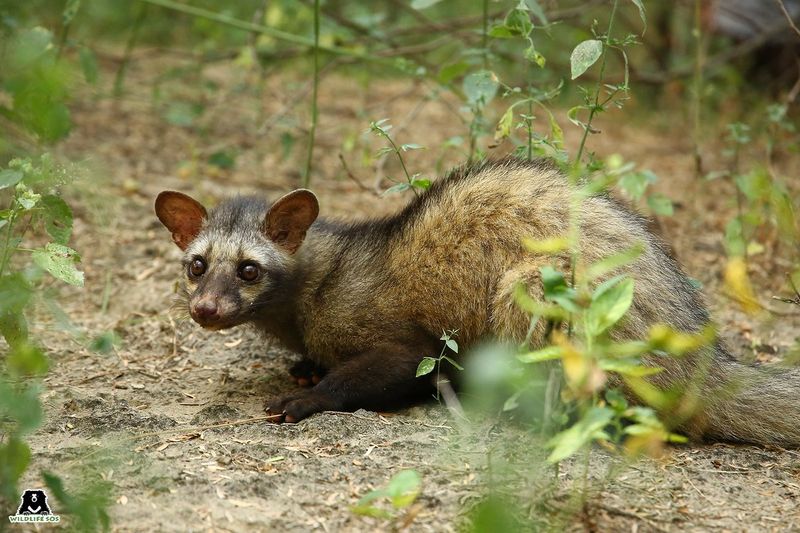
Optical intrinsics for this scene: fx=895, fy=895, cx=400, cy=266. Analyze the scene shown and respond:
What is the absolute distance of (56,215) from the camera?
464 cm

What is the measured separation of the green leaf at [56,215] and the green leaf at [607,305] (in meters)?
2.84

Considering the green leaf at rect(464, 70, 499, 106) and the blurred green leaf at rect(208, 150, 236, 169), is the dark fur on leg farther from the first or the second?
the blurred green leaf at rect(208, 150, 236, 169)

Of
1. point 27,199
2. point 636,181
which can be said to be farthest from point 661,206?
point 27,199

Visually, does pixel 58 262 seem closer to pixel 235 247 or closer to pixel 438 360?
pixel 235 247

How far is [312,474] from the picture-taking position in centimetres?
394

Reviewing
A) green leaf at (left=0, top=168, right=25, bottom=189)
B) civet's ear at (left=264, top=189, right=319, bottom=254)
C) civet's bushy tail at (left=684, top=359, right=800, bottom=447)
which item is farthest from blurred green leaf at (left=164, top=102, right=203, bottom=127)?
civet's bushy tail at (left=684, top=359, right=800, bottom=447)

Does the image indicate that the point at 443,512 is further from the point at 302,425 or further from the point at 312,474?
the point at 302,425

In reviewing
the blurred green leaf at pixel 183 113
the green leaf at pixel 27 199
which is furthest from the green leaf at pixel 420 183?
the blurred green leaf at pixel 183 113

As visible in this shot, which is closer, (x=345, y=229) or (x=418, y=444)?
(x=418, y=444)

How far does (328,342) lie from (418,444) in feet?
3.71

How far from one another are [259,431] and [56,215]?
60.8 inches

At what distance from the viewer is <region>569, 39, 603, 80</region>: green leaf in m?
4.71

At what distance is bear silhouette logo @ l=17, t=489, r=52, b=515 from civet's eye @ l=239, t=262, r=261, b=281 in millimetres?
1870

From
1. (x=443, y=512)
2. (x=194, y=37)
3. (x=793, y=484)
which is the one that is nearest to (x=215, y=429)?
(x=443, y=512)
